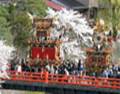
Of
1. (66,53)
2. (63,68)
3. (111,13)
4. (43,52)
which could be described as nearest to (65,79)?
(63,68)

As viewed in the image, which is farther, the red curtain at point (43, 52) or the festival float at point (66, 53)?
the red curtain at point (43, 52)

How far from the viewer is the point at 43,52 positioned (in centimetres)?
4431

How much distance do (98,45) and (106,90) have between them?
429 centimetres

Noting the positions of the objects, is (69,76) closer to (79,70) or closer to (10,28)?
(79,70)

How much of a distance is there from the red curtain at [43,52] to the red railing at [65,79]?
2924 mm

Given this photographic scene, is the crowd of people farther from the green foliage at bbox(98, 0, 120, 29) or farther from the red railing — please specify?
the green foliage at bbox(98, 0, 120, 29)

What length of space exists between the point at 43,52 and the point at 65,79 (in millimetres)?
5136

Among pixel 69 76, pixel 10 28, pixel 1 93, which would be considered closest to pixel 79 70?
pixel 69 76

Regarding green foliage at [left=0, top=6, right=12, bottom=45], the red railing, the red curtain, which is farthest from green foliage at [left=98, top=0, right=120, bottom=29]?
the red railing

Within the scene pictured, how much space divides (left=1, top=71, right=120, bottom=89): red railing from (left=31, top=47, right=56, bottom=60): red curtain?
2924mm

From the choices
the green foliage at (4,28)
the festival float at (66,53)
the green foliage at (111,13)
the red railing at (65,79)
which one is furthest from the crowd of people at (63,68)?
the green foliage at (111,13)

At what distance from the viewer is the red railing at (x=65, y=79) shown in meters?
37.8

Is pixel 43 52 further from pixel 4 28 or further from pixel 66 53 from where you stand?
pixel 4 28

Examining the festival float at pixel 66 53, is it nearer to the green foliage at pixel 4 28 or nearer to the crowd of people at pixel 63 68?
the crowd of people at pixel 63 68
